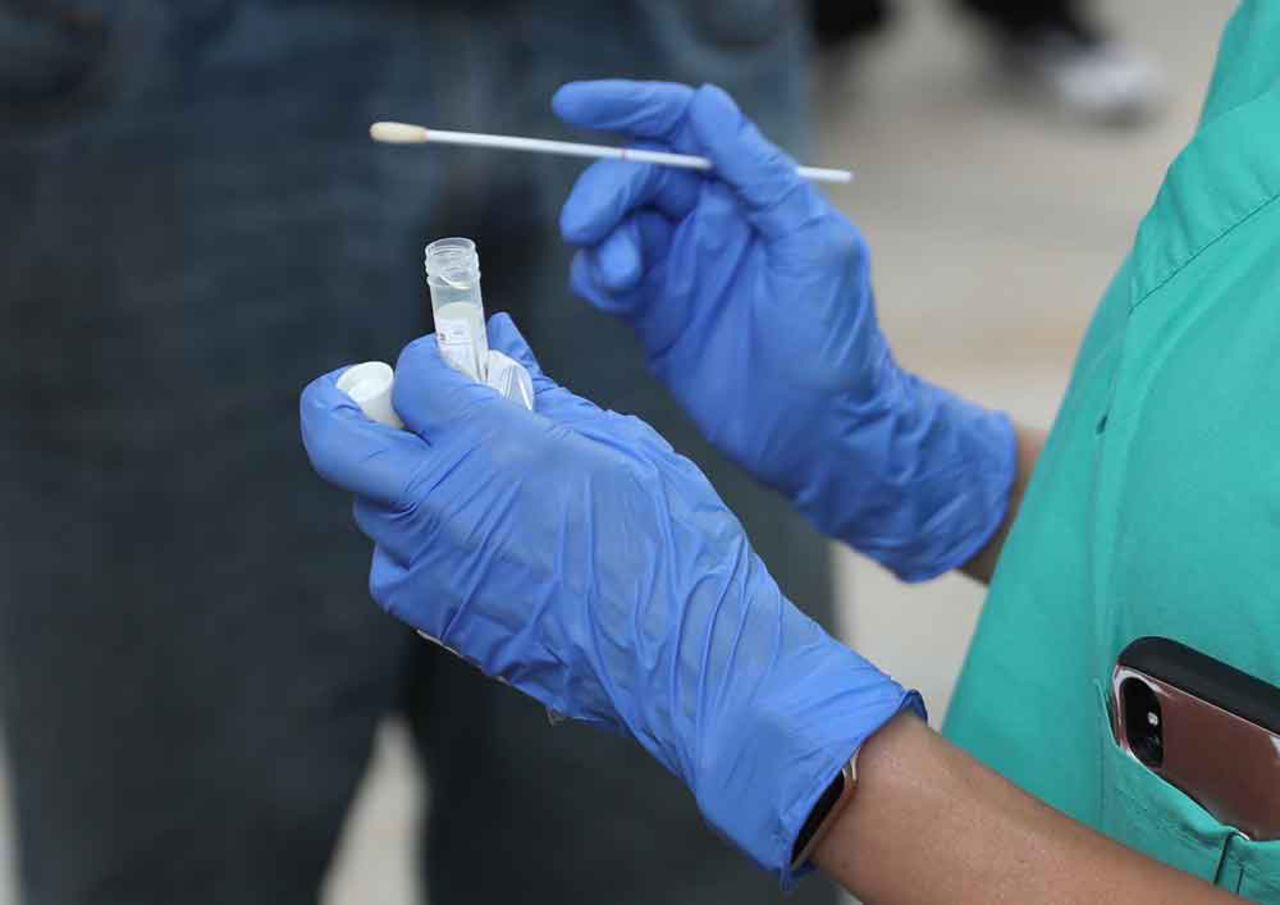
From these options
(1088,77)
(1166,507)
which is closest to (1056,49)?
(1088,77)

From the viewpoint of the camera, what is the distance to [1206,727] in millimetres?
721

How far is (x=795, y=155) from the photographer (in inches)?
50.9

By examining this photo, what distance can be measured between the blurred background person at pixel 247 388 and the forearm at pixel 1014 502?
214 mm

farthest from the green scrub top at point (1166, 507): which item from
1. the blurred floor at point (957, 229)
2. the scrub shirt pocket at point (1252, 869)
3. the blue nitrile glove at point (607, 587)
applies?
the blurred floor at point (957, 229)

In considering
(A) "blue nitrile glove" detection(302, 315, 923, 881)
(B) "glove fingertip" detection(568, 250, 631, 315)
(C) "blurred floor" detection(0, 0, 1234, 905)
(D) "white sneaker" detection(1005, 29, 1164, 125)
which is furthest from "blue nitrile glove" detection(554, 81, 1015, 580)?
(D) "white sneaker" detection(1005, 29, 1164, 125)

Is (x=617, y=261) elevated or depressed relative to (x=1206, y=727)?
elevated

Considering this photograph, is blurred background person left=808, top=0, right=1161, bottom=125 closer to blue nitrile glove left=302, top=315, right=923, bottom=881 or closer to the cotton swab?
the cotton swab

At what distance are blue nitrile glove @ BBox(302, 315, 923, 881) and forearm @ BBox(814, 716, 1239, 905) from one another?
24 millimetres

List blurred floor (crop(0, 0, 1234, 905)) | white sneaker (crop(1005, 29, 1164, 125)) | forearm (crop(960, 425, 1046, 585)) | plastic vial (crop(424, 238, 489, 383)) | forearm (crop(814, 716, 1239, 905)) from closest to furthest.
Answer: forearm (crop(814, 716, 1239, 905)) → plastic vial (crop(424, 238, 489, 383)) → forearm (crop(960, 425, 1046, 585)) → blurred floor (crop(0, 0, 1234, 905)) → white sneaker (crop(1005, 29, 1164, 125))

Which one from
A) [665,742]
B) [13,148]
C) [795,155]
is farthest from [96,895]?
[795,155]

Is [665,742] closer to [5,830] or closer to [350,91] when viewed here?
[350,91]

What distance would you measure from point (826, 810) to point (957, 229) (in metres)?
2.70

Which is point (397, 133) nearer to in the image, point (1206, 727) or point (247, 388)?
point (247, 388)

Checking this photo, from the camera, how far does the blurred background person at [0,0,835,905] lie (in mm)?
1116
